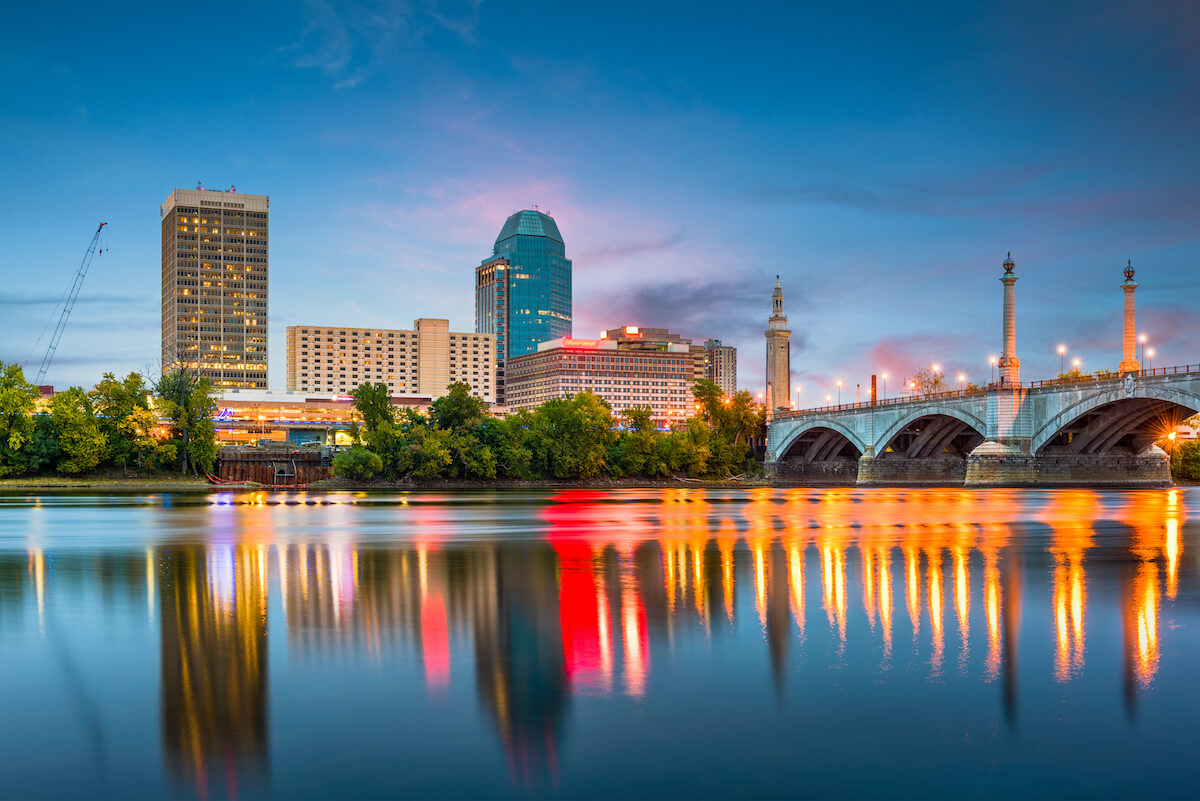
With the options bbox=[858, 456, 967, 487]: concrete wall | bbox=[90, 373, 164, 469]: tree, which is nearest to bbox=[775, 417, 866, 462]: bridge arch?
bbox=[858, 456, 967, 487]: concrete wall

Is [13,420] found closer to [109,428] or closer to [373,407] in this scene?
[109,428]

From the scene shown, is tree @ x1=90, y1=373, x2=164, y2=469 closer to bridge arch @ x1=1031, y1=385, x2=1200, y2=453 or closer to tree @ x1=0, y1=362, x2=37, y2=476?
tree @ x1=0, y1=362, x2=37, y2=476

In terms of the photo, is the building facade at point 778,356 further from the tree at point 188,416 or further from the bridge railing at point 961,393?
the tree at point 188,416

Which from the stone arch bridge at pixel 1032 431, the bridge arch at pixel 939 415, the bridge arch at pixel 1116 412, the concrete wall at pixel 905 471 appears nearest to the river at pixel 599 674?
the bridge arch at pixel 1116 412

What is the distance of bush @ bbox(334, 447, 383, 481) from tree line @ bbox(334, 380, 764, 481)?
0.37 feet

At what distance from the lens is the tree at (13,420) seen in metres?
99.4

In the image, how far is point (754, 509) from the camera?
69312 mm

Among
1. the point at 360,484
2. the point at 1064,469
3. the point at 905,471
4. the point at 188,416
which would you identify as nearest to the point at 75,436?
the point at 188,416

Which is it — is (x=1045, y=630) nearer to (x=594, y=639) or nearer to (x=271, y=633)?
(x=594, y=639)

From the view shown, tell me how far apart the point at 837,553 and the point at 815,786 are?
25538 mm

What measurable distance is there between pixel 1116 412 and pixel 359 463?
78.7 m

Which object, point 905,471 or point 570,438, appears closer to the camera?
point 570,438

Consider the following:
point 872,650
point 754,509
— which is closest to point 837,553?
point 872,650

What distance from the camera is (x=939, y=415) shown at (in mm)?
114312
